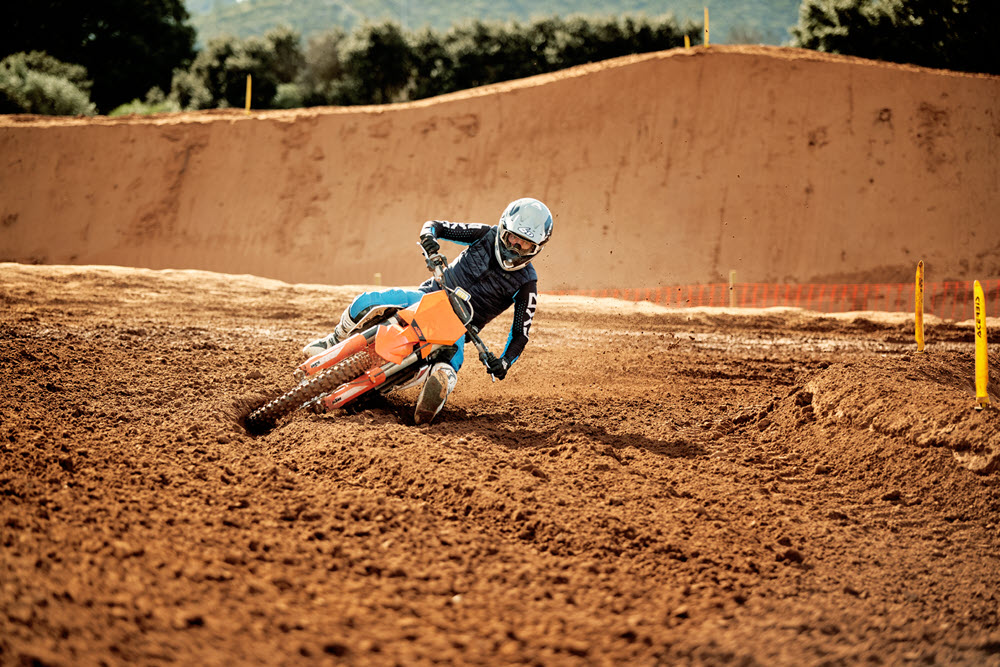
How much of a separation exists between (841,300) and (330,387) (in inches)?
744

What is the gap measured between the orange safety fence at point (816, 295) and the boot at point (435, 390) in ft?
47.4

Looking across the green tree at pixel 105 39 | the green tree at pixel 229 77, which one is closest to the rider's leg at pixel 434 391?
the green tree at pixel 229 77

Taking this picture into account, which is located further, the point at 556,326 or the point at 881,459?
the point at 556,326

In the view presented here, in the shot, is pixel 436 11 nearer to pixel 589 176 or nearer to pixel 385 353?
pixel 589 176

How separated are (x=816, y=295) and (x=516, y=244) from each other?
18.0 meters

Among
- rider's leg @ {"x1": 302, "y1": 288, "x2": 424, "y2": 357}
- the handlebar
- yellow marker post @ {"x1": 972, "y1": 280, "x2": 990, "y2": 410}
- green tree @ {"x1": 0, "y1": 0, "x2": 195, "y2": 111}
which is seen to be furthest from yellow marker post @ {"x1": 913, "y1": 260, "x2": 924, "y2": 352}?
green tree @ {"x1": 0, "y1": 0, "x2": 195, "y2": 111}

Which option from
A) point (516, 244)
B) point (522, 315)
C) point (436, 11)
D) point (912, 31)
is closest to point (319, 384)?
point (522, 315)

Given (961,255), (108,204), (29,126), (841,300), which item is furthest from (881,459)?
(29,126)

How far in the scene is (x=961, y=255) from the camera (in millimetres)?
22375

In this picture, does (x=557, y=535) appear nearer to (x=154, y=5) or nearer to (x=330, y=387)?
(x=330, y=387)

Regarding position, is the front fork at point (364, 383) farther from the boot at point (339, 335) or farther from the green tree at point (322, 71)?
the green tree at point (322, 71)

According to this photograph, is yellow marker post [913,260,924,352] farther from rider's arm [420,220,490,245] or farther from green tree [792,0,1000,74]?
green tree [792,0,1000,74]

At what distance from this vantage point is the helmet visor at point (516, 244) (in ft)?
21.1

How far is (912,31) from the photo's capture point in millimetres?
33281
